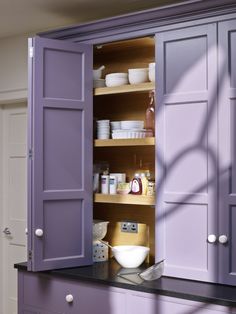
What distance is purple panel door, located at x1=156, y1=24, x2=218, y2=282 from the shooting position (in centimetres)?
249

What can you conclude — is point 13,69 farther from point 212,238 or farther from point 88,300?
point 212,238

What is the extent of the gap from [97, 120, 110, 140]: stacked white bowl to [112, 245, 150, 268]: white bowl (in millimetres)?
717

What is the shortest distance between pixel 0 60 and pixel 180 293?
8.44ft

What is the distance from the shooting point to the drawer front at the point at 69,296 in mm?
2582

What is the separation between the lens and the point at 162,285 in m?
2.47

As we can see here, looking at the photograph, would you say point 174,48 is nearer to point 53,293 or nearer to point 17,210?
point 53,293

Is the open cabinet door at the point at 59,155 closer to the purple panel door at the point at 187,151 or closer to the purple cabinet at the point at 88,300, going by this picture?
the purple cabinet at the point at 88,300

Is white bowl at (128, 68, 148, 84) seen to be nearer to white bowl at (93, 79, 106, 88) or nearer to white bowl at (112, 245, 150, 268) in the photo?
white bowl at (93, 79, 106, 88)

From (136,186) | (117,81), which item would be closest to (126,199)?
(136,186)

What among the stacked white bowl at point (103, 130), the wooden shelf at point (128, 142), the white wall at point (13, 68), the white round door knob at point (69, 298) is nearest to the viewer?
the white round door knob at point (69, 298)

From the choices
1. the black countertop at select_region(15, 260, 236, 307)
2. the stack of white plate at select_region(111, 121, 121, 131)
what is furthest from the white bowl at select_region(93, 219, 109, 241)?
the stack of white plate at select_region(111, 121, 121, 131)

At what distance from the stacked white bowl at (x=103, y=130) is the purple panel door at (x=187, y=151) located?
1.56 feet

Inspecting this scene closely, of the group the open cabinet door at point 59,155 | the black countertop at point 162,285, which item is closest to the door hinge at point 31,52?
the open cabinet door at point 59,155

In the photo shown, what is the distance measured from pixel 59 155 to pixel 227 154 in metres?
1.01
